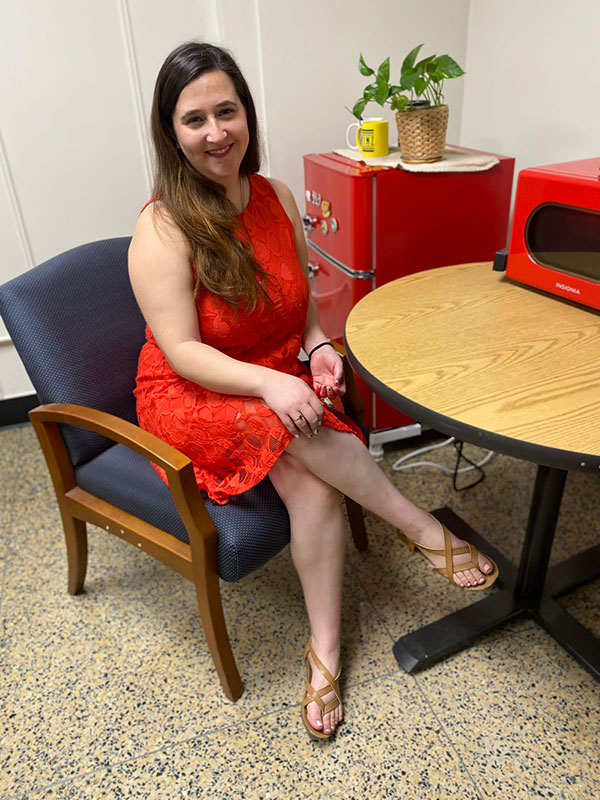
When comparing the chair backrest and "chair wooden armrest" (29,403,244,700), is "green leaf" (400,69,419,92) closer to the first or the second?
the chair backrest

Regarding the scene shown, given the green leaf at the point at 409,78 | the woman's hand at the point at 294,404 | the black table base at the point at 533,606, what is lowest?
the black table base at the point at 533,606

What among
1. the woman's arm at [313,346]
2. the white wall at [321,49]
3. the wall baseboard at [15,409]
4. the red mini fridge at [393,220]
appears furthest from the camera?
the wall baseboard at [15,409]

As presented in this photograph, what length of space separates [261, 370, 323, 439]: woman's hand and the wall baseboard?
5.62 ft

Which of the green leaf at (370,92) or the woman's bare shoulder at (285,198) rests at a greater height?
the green leaf at (370,92)

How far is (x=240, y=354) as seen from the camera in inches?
52.8

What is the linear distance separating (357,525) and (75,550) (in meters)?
0.80

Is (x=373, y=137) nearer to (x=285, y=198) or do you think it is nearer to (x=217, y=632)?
(x=285, y=198)

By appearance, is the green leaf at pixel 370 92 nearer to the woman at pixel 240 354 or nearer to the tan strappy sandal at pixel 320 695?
the woman at pixel 240 354

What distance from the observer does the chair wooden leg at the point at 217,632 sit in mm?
1284

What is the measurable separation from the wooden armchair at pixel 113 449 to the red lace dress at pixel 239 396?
0.27 ft

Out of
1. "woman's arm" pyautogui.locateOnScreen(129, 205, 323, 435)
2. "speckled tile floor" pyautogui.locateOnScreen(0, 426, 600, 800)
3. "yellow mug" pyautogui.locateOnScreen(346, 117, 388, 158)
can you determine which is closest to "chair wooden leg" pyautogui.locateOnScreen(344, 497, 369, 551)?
"speckled tile floor" pyautogui.locateOnScreen(0, 426, 600, 800)

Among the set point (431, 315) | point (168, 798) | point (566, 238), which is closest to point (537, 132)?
point (566, 238)

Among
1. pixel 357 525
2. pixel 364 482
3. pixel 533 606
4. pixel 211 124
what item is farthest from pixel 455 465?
pixel 211 124

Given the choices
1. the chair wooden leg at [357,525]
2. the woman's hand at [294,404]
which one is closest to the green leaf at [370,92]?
the woman's hand at [294,404]
